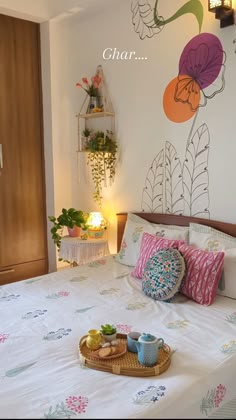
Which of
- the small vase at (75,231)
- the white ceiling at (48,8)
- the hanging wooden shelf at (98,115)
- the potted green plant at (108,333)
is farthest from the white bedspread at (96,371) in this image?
the white ceiling at (48,8)

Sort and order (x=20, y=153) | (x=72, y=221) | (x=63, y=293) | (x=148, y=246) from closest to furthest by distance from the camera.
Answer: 1. (x=63, y=293)
2. (x=148, y=246)
3. (x=72, y=221)
4. (x=20, y=153)

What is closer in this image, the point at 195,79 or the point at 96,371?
the point at 96,371

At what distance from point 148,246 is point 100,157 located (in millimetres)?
1181

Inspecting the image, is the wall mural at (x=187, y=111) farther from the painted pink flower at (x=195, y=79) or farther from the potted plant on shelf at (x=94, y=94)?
the potted plant on shelf at (x=94, y=94)

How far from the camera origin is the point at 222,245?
7.50 feet

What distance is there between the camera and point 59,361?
1.51 metres

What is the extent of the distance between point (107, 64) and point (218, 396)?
8.91 ft

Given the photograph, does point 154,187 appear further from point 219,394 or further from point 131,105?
point 219,394

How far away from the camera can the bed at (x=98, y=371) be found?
122cm

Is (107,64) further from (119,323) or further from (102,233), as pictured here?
(119,323)

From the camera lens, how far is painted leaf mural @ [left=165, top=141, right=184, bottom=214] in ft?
9.20

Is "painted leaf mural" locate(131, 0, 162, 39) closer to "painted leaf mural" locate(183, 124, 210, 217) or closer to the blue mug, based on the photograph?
"painted leaf mural" locate(183, 124, 210, 217)

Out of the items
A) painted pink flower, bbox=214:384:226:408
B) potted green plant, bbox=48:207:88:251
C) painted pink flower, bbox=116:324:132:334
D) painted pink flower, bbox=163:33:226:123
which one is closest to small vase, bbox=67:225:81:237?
potted green plant, bbox=48:207:88:251

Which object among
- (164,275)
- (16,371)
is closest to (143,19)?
(164,275)
